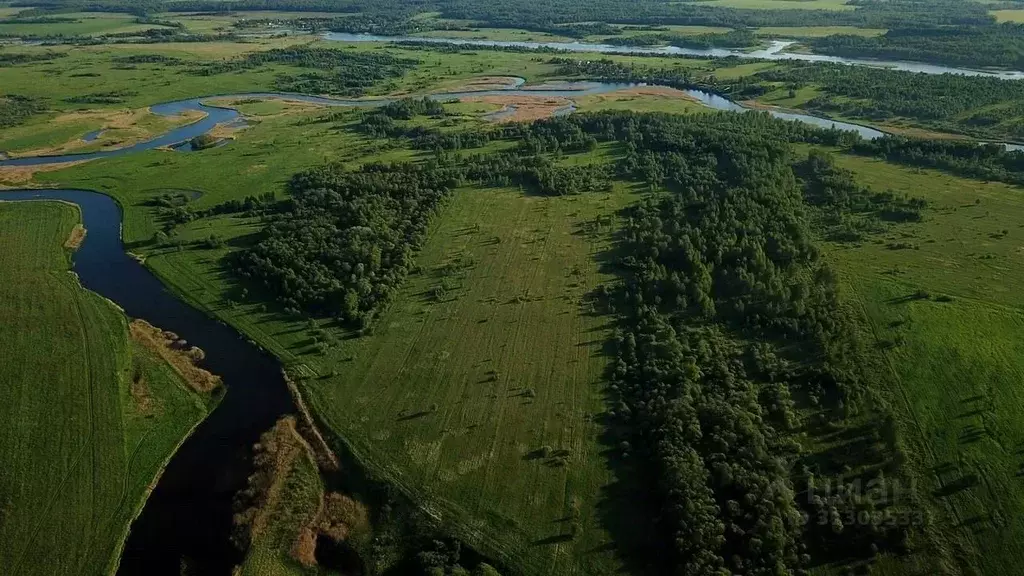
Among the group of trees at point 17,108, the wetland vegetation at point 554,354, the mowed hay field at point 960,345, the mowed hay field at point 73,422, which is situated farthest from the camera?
the group of trees at point 17,108

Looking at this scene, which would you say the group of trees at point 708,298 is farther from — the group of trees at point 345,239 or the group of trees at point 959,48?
the group of trees at point 959,48

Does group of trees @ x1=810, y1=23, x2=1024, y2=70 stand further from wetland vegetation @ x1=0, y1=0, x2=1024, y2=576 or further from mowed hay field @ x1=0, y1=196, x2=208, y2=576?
mowed hay field @ x1=0, y1=196, x2=208, y2=576

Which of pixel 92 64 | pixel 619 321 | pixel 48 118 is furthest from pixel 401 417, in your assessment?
pixel 92 64

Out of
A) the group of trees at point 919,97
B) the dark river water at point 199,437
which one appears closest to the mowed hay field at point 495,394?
the dark river water at point 199,437

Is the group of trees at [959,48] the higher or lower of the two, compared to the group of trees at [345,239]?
higher

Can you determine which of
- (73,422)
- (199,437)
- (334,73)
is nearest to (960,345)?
(199,437)

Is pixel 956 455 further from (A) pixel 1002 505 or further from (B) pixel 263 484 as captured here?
(B) pixel 263 484

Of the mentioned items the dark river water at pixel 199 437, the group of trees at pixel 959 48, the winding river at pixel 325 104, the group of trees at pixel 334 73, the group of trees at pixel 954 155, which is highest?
the group of trees at pixel 959 48
